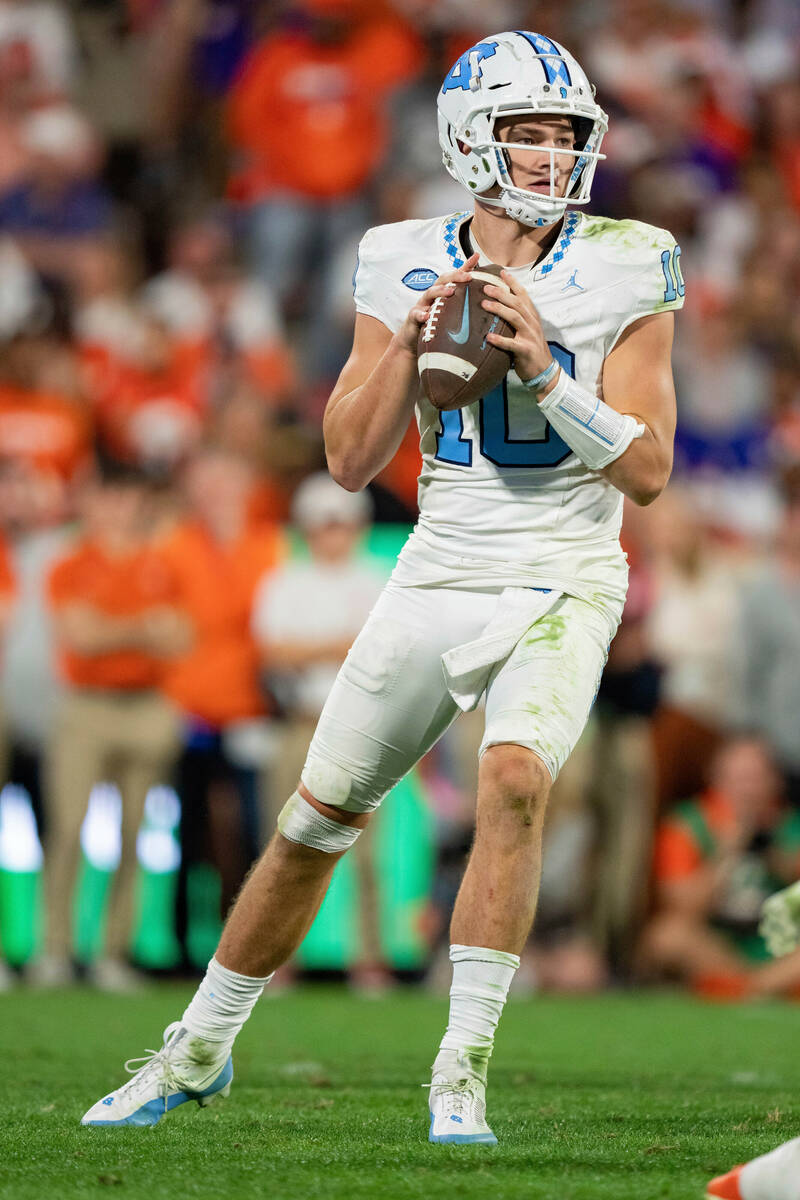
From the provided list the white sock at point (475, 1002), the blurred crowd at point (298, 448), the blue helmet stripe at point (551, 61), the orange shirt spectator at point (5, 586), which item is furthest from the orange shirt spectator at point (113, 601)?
the white sock at point (475, 1002)

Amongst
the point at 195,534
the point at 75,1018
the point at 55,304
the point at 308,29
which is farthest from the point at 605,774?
the point at 308,29

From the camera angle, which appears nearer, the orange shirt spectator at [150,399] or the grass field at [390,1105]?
the grass field at [390,1105]

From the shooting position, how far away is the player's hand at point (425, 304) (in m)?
3.77

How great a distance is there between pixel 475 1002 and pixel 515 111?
187cm

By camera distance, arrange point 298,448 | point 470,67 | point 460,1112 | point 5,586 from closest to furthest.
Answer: point 460,1112 → point 470,67 → point 5,586 → point 298,448

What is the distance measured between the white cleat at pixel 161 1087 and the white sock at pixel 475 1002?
0.60m

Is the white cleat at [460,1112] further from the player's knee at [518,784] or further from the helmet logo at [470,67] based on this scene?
the helmet logo at [470,67]

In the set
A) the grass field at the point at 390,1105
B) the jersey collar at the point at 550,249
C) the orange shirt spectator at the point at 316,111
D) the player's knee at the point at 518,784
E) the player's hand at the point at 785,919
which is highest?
the orange shirt spectator at the point at 316,111

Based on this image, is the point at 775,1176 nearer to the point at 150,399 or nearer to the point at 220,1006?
the point at 220,1006

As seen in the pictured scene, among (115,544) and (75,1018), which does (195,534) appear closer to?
(115,544)

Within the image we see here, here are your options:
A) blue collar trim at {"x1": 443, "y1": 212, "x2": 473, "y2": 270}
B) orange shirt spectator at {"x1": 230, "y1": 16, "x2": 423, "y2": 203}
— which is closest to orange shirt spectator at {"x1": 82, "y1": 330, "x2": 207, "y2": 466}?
orange shirt spectator at {"x1": 230, "y1": 16, "x2": 423, "y2": 203}

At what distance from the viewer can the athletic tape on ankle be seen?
12.9 ft

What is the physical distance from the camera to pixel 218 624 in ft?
28.5

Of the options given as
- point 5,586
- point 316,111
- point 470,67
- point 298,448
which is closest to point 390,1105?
point 470,67
